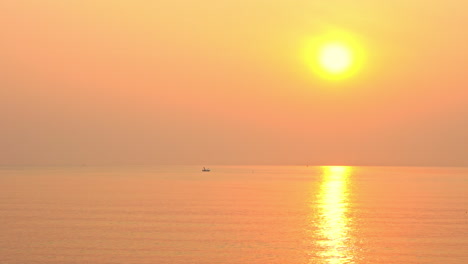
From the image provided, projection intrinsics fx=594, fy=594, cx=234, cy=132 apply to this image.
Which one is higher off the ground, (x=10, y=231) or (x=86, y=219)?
(x=86, y=219)

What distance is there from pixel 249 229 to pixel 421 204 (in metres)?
52.7

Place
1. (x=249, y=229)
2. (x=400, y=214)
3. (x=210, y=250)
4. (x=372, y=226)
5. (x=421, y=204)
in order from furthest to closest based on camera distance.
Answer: (x=421, y=204) → (x=400, y=214) → (x=372, y=226) → (x=249, y=229) → (x=210, y=250)

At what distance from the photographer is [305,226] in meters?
77.7

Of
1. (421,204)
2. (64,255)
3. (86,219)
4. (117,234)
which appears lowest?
(64,255)

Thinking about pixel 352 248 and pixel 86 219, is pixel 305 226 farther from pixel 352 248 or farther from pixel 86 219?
pixel 86 219

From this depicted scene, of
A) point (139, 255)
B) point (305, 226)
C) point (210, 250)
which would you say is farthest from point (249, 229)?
point (139, 255)

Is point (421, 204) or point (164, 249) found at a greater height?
point (421, 204)

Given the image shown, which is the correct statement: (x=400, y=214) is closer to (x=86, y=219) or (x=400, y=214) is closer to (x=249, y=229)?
(x=249, y=229)

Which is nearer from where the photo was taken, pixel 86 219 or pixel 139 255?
pixel 139 255

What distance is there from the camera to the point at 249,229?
73.6m

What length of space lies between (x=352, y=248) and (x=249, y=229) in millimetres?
16755

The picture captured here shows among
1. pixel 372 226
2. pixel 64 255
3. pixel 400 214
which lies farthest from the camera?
pixel 400 214

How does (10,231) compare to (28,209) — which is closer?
(10,231)

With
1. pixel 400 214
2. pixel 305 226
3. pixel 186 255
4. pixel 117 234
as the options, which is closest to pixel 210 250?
pixel 186 255
